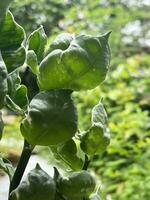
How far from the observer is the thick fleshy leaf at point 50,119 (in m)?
0.32

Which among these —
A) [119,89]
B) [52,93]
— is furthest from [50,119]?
[119,89]

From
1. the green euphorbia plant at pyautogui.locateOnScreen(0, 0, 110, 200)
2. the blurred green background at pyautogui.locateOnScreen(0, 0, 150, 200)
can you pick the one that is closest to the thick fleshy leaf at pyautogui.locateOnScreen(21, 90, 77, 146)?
the green euphorbia plant at pyautogui.locateOnScreen(0, 0, 110, 200)

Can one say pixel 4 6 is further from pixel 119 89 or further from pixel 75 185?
pixel 119 89

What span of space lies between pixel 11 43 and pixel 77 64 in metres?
0.06

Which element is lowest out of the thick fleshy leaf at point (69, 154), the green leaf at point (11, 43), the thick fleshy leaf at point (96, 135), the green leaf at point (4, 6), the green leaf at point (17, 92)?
the thick fleshy leaf at point (69, 154)

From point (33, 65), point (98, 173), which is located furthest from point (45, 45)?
point (98, 173)

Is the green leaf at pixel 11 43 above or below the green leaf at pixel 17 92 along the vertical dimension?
above

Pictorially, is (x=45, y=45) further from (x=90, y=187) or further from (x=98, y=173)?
(x=98, y=173)

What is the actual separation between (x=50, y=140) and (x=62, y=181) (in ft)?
0.13

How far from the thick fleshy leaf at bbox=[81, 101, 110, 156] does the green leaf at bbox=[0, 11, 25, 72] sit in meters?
0.08

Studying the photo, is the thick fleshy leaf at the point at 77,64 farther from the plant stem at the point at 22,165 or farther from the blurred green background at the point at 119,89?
the blurred green background at the point at 119,89

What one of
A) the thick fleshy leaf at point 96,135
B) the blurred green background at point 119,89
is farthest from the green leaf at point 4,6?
the blurred green background at point 119,89

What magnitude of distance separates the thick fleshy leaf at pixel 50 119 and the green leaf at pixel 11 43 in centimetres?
4

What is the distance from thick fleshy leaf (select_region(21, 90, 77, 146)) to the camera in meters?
0.32
